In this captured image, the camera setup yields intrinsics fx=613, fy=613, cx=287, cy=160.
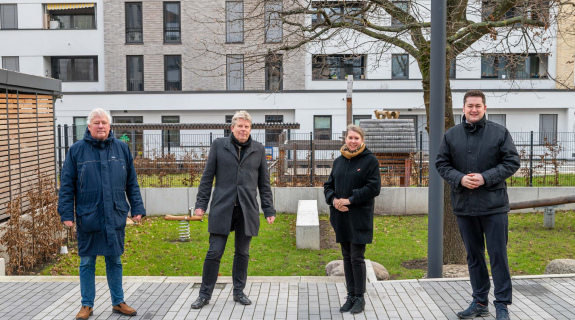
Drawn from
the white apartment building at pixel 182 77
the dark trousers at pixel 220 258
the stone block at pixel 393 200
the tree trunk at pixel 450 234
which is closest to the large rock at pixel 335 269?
the tree trunk at pixel 450 234

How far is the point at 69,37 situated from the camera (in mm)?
36781

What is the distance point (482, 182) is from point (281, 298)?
8.25 ft

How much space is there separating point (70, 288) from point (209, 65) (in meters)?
30.7

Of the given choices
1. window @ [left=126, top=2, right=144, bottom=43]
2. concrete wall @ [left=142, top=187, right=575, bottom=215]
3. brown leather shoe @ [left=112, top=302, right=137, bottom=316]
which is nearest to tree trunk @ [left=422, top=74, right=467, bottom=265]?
brown leather shoe @ [left=112, top=302, right=137, bottom=316]

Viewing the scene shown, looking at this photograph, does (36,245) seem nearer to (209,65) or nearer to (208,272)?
(208,272)

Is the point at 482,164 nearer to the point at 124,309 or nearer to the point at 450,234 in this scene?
the point at 124,309

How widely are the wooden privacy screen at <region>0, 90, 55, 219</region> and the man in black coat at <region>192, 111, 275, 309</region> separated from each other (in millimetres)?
5110

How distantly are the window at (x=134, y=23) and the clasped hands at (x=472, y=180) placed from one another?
33894 mm

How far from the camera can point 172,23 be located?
122 feet

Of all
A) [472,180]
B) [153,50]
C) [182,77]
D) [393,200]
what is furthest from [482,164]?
[153,50]

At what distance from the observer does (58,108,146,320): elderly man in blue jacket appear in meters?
5.88

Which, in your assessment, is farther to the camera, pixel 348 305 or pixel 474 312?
pixel 348 305

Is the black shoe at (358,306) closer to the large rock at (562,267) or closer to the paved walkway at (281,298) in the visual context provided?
the paved walkway at (281,298)

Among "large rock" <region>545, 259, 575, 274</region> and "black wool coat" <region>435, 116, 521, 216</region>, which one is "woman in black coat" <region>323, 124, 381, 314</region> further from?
"large rock" <region>545, 259, 575, 274</region>
